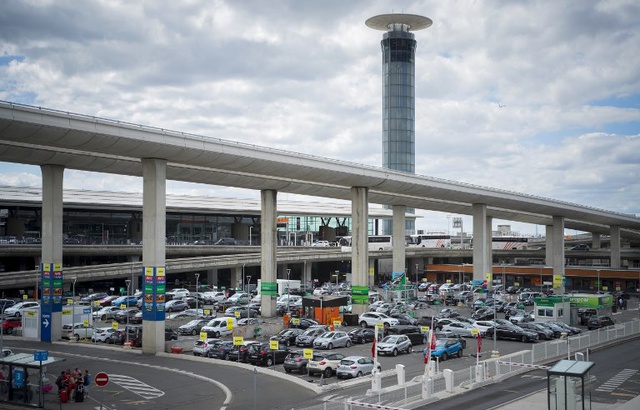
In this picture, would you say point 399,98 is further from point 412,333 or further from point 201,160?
point 412,333

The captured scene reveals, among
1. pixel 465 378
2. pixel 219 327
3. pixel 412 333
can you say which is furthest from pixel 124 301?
pixel 465 378

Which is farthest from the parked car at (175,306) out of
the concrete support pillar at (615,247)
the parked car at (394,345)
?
the concrete support pillar at (615,247)

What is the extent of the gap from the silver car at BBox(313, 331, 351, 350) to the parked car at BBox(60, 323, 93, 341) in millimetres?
17045

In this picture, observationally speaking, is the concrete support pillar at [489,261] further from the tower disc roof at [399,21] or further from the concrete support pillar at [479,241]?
the tower disc roof at [399,21]

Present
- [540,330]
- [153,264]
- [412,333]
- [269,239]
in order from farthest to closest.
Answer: [269,239] < [540,330] < [412,333] < [153,264]

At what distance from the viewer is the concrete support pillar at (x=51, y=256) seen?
49250 millimetres

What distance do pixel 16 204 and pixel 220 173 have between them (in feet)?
143

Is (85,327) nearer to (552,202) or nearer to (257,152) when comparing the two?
(257,152)

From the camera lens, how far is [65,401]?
28.9 meters

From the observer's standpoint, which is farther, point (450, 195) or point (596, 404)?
point (450, 195)

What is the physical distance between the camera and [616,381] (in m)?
33.3

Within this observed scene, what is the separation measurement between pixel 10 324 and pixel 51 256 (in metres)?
8.86

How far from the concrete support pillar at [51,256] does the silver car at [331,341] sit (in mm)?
19287

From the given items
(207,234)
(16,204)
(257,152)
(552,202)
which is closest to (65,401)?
(257,152)
